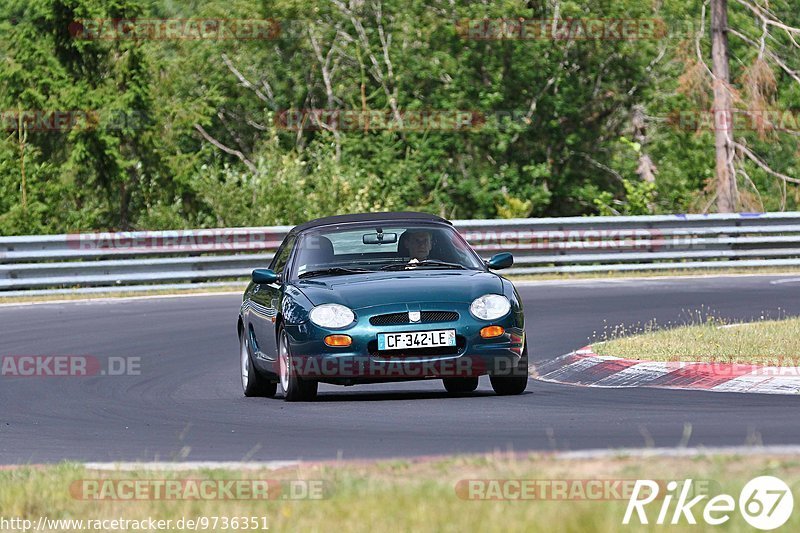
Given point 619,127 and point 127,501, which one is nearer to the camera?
point 127,501

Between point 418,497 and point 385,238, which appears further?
point 385,238

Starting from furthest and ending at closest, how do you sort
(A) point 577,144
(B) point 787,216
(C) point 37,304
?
(A) point 577,144 → (B) point 787,216 → (C) point 37,304

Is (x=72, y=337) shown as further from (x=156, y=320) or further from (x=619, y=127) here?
(x=619, y=127)

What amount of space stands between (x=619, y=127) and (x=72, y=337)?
2419cm

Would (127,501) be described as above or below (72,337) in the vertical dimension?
above

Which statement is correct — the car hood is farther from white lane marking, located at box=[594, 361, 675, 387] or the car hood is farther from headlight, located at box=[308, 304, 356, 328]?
white lane marking, located at box=[594, 361, 675, 387]

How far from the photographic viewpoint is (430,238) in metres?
12.8

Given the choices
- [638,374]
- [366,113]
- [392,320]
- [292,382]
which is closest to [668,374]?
[638,374]

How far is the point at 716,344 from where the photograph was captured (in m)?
14.0

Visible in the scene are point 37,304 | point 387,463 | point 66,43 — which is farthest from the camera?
point 66,43

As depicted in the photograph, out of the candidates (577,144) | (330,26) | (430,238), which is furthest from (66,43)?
(430,238)

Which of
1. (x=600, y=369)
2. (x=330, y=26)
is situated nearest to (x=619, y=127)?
(x=330, y=26)

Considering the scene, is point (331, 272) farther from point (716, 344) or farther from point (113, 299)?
point (113, 299)

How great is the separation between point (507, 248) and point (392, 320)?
15.5 meters
